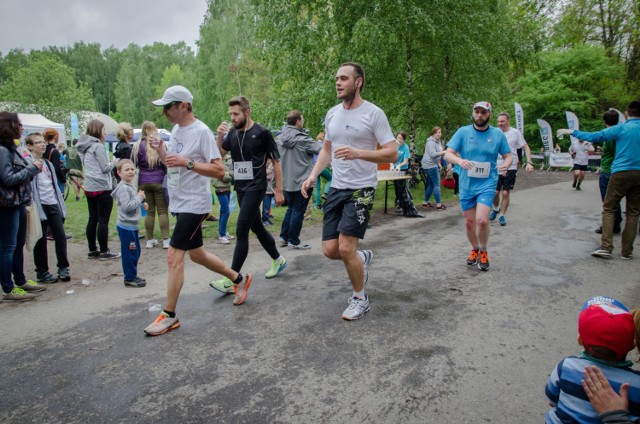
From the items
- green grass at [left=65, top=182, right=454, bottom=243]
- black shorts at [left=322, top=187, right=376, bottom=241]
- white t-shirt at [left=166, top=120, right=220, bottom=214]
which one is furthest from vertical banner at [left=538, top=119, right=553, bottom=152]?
white t-shirt at [left=166, top=120, right=220, bottom=214]

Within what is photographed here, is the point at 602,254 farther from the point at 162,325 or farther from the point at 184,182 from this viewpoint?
the point at 162,325

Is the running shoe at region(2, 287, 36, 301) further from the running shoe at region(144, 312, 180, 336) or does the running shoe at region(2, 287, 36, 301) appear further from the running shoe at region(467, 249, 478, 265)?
the running shoe at region(467, 249, 478, 265)

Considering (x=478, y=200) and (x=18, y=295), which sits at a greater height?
(x=478, y=200)

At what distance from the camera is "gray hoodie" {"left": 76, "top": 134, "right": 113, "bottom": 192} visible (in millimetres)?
6324

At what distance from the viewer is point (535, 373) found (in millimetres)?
2963

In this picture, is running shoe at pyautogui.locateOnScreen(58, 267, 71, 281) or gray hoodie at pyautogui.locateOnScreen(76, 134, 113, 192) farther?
gray hoodie at pyautogui.locateOnScreen(76, 134, 113, 192)

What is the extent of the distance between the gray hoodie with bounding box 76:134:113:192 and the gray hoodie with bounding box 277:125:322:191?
9.14 ft

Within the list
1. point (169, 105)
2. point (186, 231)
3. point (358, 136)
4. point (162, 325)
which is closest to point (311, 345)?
point (162, 325)

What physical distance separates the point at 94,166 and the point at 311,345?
4.86 metres

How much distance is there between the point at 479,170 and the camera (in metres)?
5.49

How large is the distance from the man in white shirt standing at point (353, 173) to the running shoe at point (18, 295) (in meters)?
3.61

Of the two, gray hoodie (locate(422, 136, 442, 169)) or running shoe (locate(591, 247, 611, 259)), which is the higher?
gray hoodie (locate(422, 136, 442, 169))

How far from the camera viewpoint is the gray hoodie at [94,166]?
632 cm

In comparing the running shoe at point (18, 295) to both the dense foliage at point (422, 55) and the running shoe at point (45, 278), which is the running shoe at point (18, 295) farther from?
the dense foliage at point (422, 55)
